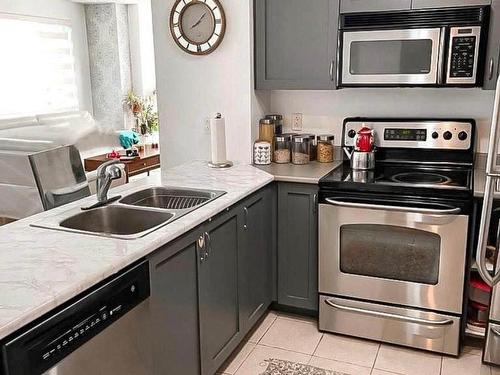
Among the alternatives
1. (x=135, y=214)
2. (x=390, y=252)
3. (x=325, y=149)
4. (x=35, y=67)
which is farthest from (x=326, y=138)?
(x=35, y=67)

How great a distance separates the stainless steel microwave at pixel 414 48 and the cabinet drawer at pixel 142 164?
115 inches

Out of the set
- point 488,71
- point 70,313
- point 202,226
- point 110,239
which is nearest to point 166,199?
point 202,226

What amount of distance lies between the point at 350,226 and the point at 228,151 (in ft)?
3.26

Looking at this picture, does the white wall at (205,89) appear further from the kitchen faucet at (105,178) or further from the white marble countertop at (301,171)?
the kitchen faucet at (105,178)

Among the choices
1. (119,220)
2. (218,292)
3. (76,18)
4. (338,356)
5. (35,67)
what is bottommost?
(338,356)

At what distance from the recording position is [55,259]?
161 centimetres

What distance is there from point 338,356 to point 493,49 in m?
1.80

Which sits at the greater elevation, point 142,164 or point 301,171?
point 301,171

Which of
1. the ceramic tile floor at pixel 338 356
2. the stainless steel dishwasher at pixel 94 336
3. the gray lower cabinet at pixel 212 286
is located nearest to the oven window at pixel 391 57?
the gray lower cabinet at pixel 212 286

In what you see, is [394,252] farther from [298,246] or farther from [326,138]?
[326,138]

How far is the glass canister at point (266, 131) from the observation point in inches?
129

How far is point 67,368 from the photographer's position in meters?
1.42

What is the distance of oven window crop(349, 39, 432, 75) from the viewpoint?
274 cm

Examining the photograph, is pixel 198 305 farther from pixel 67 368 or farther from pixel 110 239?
pixel 67 368
